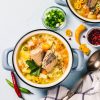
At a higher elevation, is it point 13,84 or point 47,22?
point 47,22

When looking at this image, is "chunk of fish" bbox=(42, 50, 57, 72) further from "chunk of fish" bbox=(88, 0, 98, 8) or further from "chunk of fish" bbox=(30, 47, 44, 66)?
"chunk of fish" bbox=(88, 0, 98, 8)

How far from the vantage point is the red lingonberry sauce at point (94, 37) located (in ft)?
8.27

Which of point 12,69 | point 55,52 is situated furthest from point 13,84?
point 55,52

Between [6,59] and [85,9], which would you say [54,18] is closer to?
[85,9]

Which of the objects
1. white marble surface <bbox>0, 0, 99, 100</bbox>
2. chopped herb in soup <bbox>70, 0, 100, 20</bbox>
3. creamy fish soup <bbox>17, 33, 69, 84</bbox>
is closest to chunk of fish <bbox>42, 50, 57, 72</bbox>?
creamy fish soup <bbox>17, 33, 69, 84</bbox>

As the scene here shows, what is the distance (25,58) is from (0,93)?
176mm

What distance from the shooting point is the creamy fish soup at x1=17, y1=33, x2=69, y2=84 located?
2.45m

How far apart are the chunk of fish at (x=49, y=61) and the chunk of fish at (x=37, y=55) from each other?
0.6 inches

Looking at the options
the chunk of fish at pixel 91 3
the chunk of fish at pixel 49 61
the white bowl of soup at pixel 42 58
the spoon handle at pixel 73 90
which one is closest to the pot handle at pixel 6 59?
the white bowl of soup at pixel 42 58

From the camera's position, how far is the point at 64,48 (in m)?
2.49

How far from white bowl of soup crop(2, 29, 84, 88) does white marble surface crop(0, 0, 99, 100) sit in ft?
0.17

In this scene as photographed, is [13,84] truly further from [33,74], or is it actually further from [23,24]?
[23,24]

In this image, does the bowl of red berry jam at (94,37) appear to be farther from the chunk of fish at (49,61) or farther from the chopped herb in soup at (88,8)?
the chunk of fish at (49,61)

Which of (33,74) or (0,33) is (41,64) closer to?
(33,74)
